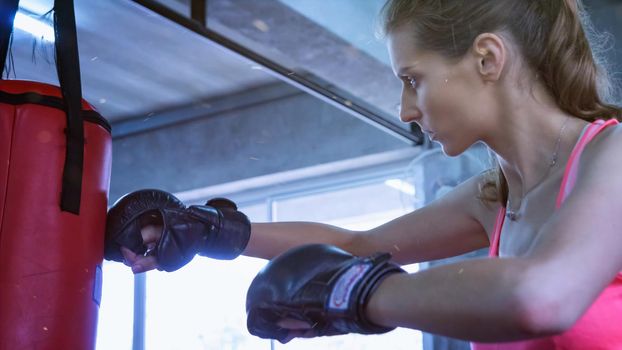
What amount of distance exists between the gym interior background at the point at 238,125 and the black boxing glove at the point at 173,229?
0.27m

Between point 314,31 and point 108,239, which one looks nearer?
point 108,239

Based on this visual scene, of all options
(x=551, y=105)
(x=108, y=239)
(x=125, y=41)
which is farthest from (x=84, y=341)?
(x=125, y=41)

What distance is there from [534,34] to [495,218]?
0.96ft

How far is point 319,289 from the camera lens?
0.89 m

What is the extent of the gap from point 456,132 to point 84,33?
1654 mm

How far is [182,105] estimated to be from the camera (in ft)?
12.2

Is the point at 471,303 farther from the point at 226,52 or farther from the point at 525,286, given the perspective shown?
the point at 226,52

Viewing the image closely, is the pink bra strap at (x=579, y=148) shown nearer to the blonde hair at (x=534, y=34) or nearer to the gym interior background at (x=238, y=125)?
the blonde hair at (x=534, y=34)

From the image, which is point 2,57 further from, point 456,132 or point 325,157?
point 325,157

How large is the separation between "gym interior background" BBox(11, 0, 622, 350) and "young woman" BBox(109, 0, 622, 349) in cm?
63

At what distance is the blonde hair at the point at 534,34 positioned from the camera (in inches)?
45.1

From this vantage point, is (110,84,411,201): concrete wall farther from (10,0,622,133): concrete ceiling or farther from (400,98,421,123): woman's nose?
(400,98,421,123): woman's nose

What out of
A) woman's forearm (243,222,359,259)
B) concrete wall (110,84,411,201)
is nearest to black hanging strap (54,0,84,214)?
woman's forearm (243,222,359,259)

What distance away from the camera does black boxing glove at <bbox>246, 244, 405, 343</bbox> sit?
2.84 feet
